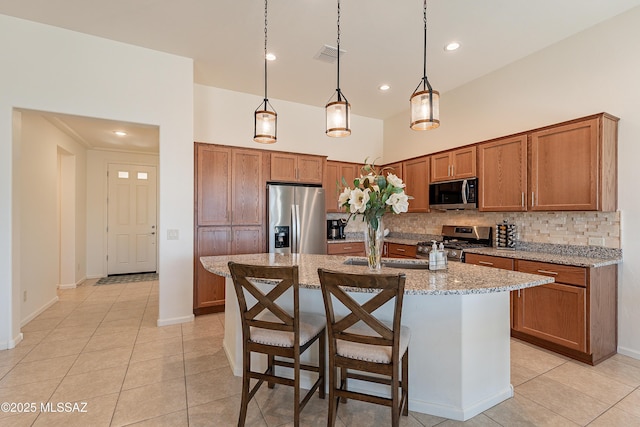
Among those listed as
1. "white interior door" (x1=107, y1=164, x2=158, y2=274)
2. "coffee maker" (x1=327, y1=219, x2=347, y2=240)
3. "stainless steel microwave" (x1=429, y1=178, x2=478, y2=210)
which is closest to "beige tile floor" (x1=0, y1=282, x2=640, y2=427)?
"stainless steel microwave" (x1=429, y1=178, x2=478, y2=210)

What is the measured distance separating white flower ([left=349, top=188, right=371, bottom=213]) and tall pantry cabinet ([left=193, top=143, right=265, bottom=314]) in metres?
2.43

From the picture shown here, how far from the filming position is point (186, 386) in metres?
2.25

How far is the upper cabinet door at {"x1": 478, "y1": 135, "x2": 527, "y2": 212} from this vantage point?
3.26m

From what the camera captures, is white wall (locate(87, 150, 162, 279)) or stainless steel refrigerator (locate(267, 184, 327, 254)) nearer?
stainless steel refrigerator (locate(267, 184, 327, 254))

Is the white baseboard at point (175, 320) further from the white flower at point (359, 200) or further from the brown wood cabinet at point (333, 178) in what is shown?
the white flower at point (359, 200)

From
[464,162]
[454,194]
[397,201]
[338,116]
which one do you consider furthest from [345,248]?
[397,201]

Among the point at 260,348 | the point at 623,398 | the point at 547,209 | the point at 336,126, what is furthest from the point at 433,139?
the point at 260,348

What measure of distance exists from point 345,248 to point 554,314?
8.83 ft

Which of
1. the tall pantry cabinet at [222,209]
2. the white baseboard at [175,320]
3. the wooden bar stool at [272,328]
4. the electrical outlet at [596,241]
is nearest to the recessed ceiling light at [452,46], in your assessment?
the electrical outlet at [596,241]

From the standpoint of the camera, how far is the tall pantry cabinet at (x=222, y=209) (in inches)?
152

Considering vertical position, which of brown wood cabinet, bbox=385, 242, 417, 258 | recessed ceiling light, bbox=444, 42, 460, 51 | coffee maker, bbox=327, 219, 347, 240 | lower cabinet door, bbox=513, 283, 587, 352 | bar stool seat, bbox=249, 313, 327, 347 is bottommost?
lower cabinet door, bbox=513, 283, 587, 352

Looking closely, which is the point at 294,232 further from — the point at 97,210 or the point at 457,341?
the point at 97,210

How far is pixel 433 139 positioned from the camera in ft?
15.6

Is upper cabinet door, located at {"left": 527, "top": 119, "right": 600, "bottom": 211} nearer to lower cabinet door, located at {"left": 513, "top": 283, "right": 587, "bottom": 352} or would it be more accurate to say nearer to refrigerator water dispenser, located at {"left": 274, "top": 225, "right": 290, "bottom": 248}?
lower cabinet door, located at {"left": 513, "top": 283, "right": 587, "bottom": 352}
